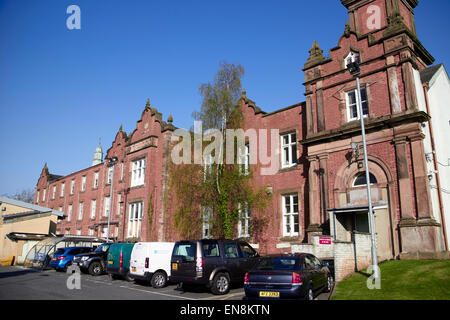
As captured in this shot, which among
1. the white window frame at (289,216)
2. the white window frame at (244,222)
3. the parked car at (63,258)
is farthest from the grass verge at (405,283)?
the parked car at (63,258)

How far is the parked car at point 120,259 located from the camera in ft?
58.8

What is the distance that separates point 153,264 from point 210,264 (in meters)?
3.85

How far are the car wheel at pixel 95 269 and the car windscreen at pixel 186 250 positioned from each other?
393 inches

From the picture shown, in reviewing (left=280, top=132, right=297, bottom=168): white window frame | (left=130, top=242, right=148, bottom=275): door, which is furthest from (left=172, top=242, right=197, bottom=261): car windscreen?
(left=280, top=132, right=297, bottom=168): white window frame

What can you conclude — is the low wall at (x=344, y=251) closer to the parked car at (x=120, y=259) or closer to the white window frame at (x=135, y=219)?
the parked car at (x=120, y=259)

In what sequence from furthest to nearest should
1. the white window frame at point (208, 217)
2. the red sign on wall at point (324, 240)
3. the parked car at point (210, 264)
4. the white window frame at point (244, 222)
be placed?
the white window frame at point (244, 222) → the white window frame at point (208, 217) → the red sign on wall at point (324, 240) → the parked car at point (210, 264)

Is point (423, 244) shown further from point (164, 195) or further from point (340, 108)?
point (164, 195)

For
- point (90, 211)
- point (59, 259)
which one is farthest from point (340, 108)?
point (90, 211)

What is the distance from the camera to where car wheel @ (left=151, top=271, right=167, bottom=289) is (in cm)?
1559

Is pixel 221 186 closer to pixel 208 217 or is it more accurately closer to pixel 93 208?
pixel 208 217

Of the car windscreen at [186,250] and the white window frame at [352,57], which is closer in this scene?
the car windscreen at [186,250]

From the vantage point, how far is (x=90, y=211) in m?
39.6

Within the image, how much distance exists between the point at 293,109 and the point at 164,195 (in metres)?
13.1

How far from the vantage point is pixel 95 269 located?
71.3 feet
